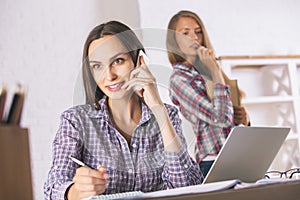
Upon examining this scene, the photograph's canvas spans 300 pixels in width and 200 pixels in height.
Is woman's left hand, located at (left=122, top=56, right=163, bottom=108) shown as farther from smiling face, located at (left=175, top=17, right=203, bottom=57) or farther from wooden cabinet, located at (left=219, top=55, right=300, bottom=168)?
wooden cabinet, located at (left=219, top=55, right=300, bottom=168)

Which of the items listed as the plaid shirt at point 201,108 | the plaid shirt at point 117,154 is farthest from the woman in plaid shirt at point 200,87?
the plaid shirt at point 117,154

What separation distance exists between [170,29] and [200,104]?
1.63 feet

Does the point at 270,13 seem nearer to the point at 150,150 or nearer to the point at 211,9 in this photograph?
the point at 211,9

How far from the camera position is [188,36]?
3.19 metres

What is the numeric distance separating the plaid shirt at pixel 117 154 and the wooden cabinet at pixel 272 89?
1.69 meters

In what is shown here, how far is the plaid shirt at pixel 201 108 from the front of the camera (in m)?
2.96

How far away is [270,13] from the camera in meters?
3.61

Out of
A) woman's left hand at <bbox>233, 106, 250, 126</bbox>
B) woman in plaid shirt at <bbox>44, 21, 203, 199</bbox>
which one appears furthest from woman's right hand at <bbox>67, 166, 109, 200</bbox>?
woman's left hand at <bbox>233, 106, 250, 126</bbox>

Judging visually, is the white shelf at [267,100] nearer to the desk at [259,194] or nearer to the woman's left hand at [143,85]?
the woman's left hand at [143,85]

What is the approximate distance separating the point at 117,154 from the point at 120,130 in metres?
0.09

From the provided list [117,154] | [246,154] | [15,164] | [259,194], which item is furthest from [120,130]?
[15,164]

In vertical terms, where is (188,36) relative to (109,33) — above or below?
above

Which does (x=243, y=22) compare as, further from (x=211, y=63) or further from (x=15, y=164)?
(x=15, y=164)

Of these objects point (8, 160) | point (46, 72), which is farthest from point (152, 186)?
point (46, 72)
